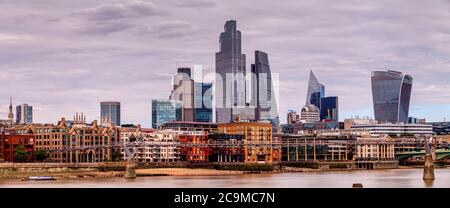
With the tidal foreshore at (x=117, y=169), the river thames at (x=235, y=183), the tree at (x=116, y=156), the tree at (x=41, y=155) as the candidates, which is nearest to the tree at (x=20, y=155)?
the tree at (x=41, y=155)

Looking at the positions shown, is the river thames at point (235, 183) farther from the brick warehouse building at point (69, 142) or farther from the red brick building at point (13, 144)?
the brick warehouse building at point (69, 142)

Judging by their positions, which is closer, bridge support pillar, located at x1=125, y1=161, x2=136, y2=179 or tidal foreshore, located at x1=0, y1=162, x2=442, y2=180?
bridge support pillar, located at x1=125, y1=161, x2=136, y2=179

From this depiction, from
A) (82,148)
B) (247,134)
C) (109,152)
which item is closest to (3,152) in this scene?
(82,148)

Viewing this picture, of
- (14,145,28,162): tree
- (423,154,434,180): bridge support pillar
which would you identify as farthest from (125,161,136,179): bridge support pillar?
(423,154,434,180): bridge support pillar

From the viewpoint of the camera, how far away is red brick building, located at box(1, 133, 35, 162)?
139 m

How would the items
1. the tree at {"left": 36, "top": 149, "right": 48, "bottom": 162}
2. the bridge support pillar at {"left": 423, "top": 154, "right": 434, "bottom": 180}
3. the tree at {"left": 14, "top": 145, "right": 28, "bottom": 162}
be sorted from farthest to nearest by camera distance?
the tree at {"left": 36, "top": 149, "right": 48, "bottom": 162}
the tree at {"left": 14, "top": 145, "right": 28, "bottom": 162}
the bridge support pillar at {"left": 423, "top": 154, "right": 434, "bottom": 180}

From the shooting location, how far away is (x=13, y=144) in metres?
141

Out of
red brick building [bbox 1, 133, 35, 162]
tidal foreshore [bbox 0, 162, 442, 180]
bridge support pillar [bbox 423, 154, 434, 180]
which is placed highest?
red brick building [bbox 1, 133, 35, 162]

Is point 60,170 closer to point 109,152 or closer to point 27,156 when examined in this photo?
point 27,156

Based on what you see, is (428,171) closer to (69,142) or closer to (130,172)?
(130,172)

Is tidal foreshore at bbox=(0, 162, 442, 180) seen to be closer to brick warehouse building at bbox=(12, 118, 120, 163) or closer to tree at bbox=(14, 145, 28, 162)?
tree at bbox=(14, 145, 28, 162)

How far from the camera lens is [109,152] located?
159375mm

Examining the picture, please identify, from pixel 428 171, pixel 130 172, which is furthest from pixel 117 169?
pixel 428 171
